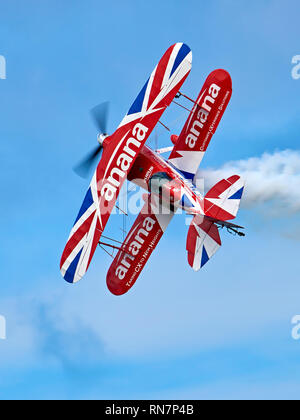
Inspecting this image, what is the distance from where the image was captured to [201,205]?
76.0 ft

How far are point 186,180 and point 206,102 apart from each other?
2653mm

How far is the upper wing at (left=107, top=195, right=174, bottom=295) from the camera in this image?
24562 millimetres

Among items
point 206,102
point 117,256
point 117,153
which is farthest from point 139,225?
point 206,102

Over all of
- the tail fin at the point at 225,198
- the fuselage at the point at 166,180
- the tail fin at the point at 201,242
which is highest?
the fuselage at the point at 166,180

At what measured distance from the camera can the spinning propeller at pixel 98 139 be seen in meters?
24.7

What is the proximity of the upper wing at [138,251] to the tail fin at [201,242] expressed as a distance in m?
1.49

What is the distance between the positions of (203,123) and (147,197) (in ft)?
9.68

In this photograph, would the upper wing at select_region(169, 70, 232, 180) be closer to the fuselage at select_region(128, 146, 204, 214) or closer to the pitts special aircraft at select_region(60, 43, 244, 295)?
the pitts special aircraft at select_region(60, 43, 244, 295)

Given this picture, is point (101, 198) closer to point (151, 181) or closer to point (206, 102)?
point (151, 181)

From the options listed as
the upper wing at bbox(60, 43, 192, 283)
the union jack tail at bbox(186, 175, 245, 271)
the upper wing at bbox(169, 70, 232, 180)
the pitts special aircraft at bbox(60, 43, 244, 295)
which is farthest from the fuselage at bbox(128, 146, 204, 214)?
the upper wing at bbox(60, 43, 192, 283)

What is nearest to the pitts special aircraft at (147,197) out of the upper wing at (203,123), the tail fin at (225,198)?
the tail fin at (225,198)

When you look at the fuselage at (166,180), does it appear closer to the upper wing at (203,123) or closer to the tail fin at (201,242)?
the tail fin at (201,242)

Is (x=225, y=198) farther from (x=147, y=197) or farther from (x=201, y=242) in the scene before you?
(x=147, y=197)

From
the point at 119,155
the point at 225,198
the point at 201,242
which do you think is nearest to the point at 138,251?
the point at 201,242
